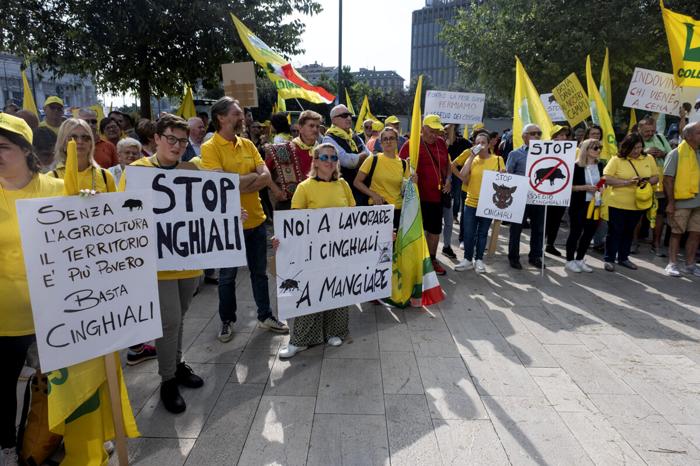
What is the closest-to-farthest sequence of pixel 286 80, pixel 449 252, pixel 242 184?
pixel 242 184, pixel 286 80, pixel 449 252

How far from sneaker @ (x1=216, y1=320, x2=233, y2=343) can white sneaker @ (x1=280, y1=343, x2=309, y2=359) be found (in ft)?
1.91

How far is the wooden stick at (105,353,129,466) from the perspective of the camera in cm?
243

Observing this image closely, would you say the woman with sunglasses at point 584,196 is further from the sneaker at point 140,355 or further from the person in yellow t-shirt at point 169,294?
the sneaker at point 140,355

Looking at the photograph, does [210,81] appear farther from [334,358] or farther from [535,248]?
[334,358]

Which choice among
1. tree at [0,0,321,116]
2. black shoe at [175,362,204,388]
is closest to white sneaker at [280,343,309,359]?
black shoe at [175,362,204,388]

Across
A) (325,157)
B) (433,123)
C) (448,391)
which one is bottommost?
(448,391)

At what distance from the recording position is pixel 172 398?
123 inches

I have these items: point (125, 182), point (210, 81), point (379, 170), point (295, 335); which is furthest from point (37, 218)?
point (210, 81)

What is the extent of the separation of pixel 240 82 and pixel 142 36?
5.94 m

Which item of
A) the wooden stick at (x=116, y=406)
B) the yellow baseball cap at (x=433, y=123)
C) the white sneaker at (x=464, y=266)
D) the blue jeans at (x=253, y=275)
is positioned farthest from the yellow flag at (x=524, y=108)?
the wooden stick at (x=116, y=406)

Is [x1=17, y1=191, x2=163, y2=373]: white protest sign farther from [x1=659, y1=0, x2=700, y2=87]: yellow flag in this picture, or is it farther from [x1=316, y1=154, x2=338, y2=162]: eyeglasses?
[x1=659, y1=0, x2=700, y2=87]: yellow flag

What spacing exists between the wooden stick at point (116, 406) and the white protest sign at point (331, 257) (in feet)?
4.77

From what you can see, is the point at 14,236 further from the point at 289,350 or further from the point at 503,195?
the point at 503,195

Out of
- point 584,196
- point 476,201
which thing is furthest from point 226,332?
point 584,196
